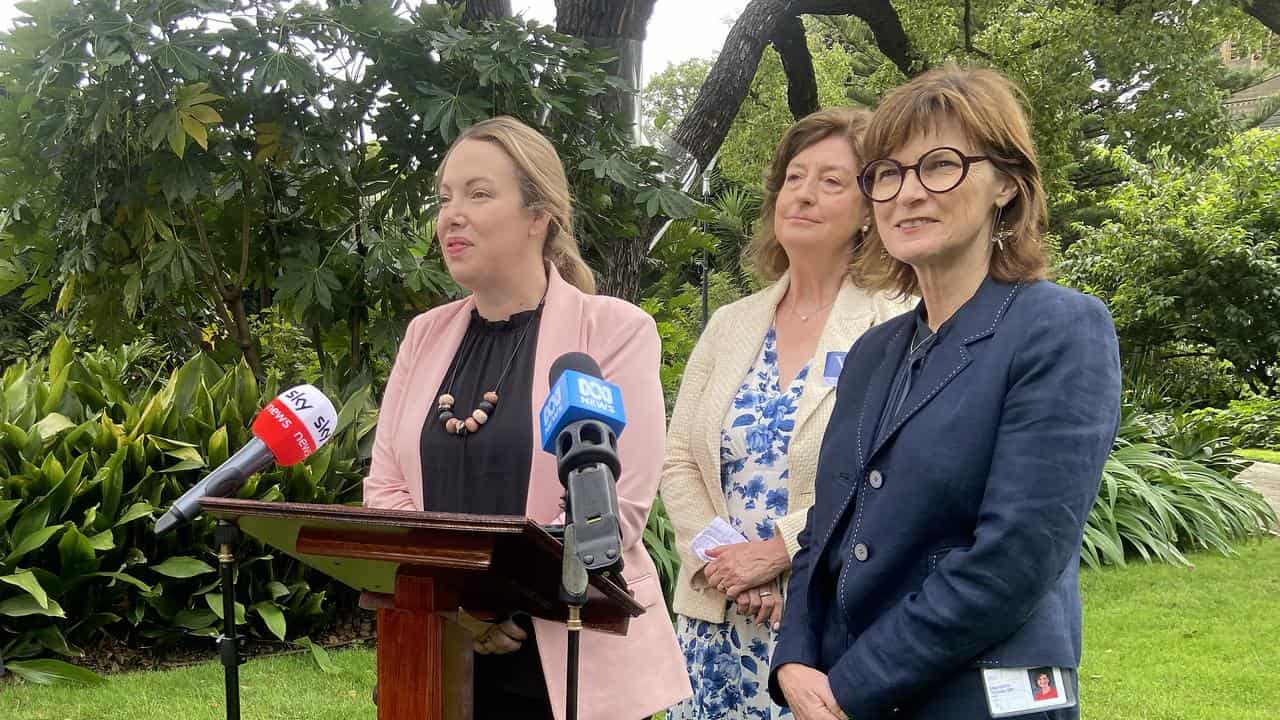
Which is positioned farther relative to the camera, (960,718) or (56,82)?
(56,82)

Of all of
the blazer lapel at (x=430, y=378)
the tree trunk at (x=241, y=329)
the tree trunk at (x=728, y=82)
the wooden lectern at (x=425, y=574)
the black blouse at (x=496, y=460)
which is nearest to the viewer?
the wooden lectern at (x=425, y=574)

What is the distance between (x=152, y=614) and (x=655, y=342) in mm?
3971

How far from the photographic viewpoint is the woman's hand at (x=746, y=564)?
2.70 meters

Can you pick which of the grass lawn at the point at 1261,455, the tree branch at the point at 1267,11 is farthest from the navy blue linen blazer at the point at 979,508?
the grass lawn at the point at 1261,455

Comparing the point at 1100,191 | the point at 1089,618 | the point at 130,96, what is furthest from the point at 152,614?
the point at 1100,191

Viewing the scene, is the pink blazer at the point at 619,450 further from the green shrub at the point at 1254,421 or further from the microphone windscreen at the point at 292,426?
the green shrub at the point at 1254,421

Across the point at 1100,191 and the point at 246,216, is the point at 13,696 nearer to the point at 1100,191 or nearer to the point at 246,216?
the point at 246,216

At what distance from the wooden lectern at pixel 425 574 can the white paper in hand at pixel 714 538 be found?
86 centimetres

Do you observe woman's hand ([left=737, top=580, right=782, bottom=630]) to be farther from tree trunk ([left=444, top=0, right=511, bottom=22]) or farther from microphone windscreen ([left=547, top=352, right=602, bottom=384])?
tree trunk ([left=444, top=0, right=511, bottom=22])

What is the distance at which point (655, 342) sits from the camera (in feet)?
8.16

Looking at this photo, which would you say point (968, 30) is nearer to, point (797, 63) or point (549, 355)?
point (797, 63)

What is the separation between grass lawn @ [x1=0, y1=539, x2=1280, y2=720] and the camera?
4680 millimetres

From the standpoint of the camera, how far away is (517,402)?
238 cm

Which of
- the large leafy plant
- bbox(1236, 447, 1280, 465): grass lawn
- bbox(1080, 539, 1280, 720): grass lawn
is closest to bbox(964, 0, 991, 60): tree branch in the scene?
bbox(1236, 447, 1280, 465): grass lawn
